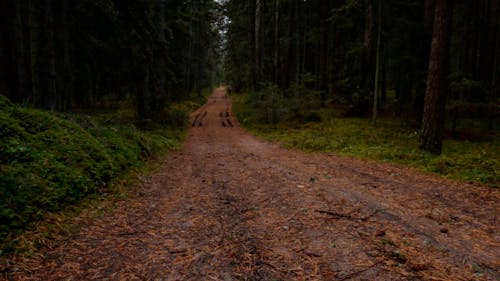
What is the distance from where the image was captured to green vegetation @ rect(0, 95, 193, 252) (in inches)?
136

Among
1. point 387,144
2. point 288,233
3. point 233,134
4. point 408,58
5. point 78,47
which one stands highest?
point 78,47

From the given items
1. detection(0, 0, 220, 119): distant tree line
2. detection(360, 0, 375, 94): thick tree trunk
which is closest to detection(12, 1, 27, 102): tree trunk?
detection(0, 0, 220, 119): distant tree line

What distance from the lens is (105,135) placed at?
749 centimetres

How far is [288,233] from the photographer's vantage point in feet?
12.1

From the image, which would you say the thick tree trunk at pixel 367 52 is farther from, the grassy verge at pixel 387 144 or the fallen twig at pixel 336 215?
the fallen twig at pixel 336 215

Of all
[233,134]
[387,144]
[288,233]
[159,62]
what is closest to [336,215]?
[288,233]

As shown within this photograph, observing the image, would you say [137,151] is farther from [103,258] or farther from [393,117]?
[393,117]

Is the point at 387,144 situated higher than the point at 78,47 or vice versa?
the point at 78,47

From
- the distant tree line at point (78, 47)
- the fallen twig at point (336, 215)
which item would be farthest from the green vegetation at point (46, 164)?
the fallen twig at point (336, 215)

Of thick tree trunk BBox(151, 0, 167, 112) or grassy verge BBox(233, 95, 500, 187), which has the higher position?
thick tree trunk BBox(151, 0, 167, 112)

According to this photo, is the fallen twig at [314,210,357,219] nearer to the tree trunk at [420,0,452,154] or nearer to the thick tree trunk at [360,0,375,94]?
the tree trunk at [420,0,452,154]

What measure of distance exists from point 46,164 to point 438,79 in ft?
33.4

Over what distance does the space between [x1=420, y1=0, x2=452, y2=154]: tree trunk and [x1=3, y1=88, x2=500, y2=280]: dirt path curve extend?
110 inches

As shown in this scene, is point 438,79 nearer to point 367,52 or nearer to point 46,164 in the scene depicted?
point 367,52
